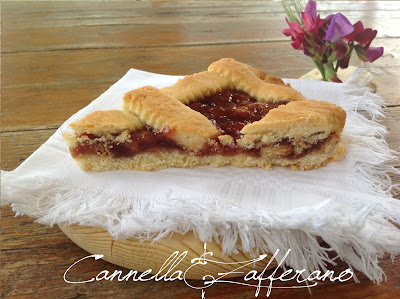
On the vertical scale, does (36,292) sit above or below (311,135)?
below

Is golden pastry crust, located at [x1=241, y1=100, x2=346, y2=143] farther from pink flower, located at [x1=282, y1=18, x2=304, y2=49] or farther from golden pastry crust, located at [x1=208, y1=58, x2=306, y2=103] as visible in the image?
pink flower, located at [x1=282, y1=18, x2=304, y2=49]

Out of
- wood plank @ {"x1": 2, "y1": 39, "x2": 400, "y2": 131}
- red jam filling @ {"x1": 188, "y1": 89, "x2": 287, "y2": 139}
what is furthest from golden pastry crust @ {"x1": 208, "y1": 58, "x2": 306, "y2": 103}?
wood plank @ {"x1": 2, "y1": 39, "x2": 400, "y2": 131}

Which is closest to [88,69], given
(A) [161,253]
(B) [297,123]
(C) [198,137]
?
(C) [198,137]

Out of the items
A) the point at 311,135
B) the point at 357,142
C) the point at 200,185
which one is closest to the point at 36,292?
the point at 200,185

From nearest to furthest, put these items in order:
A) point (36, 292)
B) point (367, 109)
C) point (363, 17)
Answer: point (36, 292) → point (367, 109) → point (363, 17)

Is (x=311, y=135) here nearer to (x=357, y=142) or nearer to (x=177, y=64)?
(x=357, y=142)

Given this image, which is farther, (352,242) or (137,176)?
(137,176)

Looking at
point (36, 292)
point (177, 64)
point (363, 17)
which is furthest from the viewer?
point (363, 17)
